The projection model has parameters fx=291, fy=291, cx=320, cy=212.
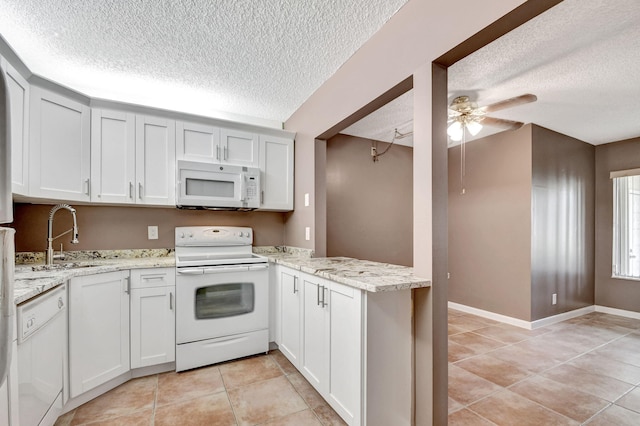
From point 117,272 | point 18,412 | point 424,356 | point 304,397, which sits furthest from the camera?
point 117,272

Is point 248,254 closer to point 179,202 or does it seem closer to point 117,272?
point 179,202

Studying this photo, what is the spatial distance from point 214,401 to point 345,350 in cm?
104

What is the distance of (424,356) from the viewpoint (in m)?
1.57

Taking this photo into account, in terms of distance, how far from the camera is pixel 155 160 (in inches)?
103

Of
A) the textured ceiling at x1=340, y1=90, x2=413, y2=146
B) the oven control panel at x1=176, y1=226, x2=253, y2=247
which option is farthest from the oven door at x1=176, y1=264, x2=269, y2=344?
the textured ceiling at x1=340, y1=90, x2=413, y2=146

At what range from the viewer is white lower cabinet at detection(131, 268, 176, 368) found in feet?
7.27

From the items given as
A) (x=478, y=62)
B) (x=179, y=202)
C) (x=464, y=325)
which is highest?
(x=478, y=62)

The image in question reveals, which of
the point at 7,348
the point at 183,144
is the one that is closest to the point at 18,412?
the point at 7,348

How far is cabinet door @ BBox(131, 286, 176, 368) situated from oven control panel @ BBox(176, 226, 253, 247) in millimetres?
690

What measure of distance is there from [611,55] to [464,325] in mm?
2888

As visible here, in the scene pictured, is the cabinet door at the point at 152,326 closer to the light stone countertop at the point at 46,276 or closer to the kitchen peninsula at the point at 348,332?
the kitchen peninsula at the point at 348,332

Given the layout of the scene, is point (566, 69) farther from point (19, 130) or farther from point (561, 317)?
point (19, 130)

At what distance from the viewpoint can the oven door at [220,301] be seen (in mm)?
2340

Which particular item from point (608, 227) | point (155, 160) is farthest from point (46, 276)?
point (608, 227)
